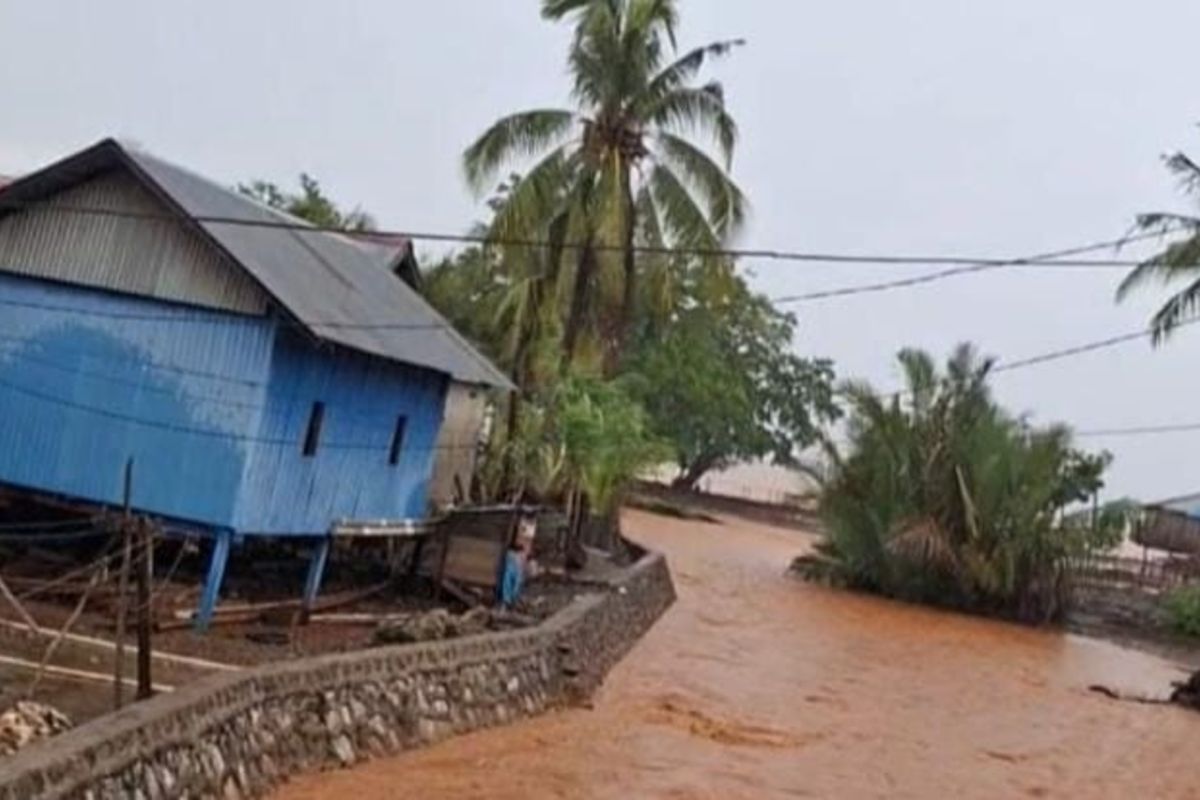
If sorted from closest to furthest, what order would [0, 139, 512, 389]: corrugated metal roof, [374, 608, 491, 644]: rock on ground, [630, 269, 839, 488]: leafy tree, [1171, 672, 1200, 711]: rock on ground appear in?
[374, 608, 491, 644]: rock on ground
[0, 139, 512, 389]: corrugated metal roof
[1171, 672, 1200, 711]: rock on ground
[630, 269, 839, 488]: leafy tree

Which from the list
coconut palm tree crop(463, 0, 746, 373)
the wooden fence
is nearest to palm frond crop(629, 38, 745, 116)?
coconut palm tree crop(463, 0, 746, 373)

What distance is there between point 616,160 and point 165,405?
10484 millimetres

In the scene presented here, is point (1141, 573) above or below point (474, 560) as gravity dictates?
above

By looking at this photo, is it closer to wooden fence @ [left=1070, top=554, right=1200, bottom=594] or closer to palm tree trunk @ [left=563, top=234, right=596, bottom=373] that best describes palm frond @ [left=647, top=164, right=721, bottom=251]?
palm tree trunk @ [left=563, top=234, right=596, bottom=373]

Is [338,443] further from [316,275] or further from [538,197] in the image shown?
[538,197]

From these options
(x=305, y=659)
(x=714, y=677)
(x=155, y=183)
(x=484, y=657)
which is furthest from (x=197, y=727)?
(x=714, y=677)

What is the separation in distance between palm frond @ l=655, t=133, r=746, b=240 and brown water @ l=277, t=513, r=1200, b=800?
20.5 feet

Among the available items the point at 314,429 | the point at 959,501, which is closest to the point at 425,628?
the point at 314,429

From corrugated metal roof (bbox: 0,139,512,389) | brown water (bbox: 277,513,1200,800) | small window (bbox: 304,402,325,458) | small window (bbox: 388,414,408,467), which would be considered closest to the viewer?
brown water (bbox: 277,513,1200,800)

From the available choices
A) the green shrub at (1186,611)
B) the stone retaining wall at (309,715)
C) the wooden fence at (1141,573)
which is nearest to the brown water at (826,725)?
the stone retaining wall at (309,715)

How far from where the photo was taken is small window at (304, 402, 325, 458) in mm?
14438

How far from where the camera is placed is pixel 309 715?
34.1 feet

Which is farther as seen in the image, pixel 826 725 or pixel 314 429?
pixel 826 725

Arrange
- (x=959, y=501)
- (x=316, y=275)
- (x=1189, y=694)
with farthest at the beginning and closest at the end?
1. (x=959, y=501)
2. (x=1189, y=694)
3. (x=316, y=275)
